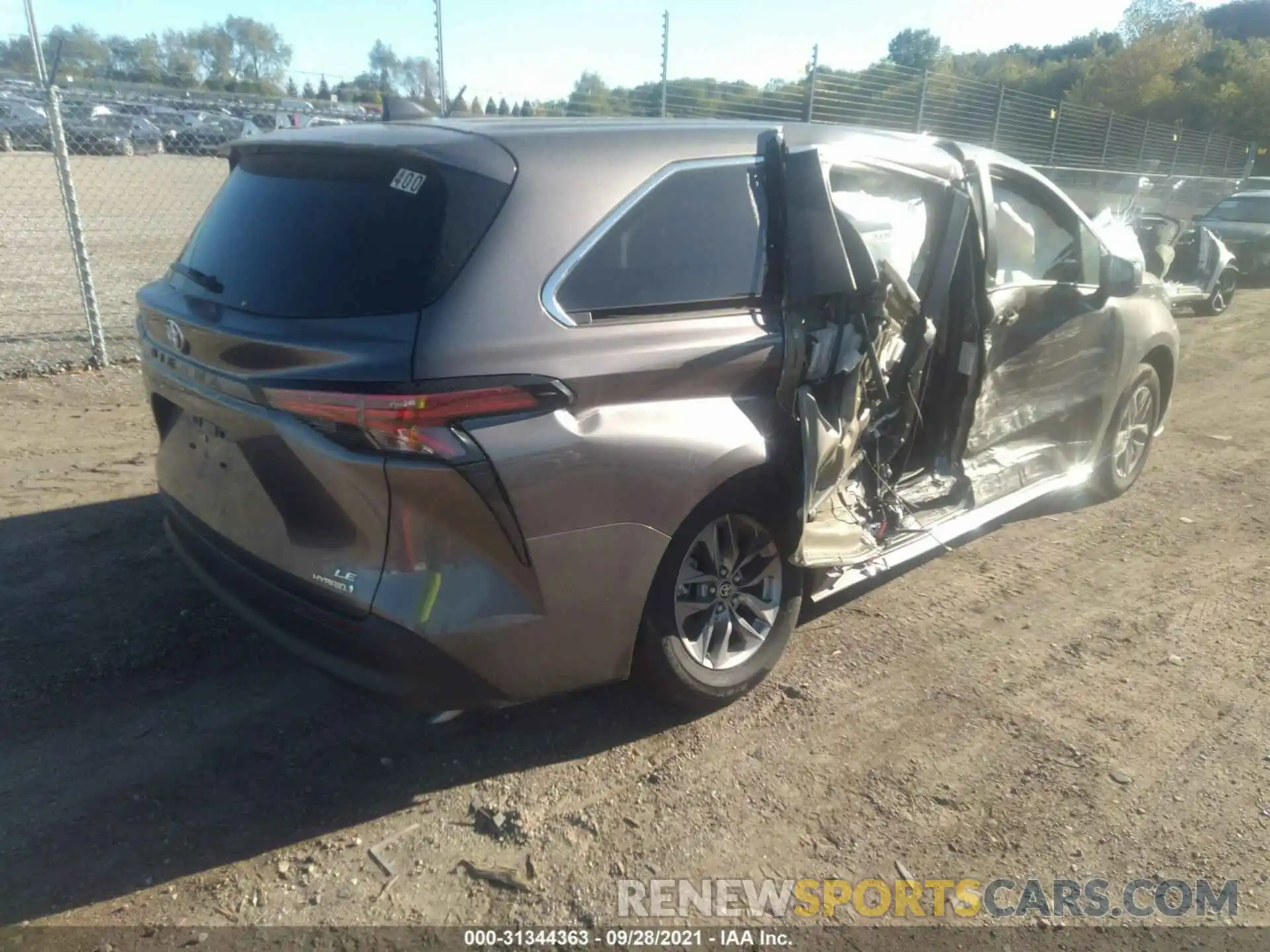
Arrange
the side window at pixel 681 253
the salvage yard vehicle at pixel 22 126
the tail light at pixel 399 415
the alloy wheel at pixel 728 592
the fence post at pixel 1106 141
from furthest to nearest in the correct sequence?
the fence post at pixel 1106 141, the salvage yard vehicle at pixel 22 126, the alloy wheel at pixel 728 592, the side window at pixel 681 253, the tail light at pixel 399 415

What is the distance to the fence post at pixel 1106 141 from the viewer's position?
21266 mm

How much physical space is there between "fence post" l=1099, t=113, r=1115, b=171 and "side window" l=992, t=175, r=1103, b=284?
19.0 m

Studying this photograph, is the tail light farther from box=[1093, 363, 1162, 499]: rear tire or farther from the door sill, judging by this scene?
box=[1093, 363, 1162, 499]: rear tire

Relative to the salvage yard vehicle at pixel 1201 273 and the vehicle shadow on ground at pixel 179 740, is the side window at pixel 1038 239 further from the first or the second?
the salvage yard vehicle at pixel 1201 273

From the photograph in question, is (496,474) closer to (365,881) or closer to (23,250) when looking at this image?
(365,881)

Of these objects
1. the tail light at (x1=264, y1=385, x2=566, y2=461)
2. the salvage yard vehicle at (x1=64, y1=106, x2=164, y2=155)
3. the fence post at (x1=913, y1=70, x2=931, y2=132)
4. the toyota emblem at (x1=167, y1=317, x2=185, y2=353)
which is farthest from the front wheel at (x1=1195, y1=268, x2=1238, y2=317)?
the salvage yard vehicle at (x1=64, y1=106, x2=164, y2=155)

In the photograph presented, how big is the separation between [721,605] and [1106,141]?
72.6 feet

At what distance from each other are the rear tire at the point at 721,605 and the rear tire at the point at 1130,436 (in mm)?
2851

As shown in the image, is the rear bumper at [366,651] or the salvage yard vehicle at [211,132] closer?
the rear bumper at [366,651]

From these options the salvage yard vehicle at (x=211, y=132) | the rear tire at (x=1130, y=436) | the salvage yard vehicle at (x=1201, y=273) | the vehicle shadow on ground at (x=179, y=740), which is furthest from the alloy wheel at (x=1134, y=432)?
the salvage yard vehicle at (x=211, y=132)

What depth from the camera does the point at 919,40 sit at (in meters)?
62.8

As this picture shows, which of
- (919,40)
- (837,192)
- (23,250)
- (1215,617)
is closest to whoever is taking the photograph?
(837,192)

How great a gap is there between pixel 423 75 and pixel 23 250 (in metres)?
6.42

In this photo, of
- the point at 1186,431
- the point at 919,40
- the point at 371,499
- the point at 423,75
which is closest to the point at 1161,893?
the point at 371,499
